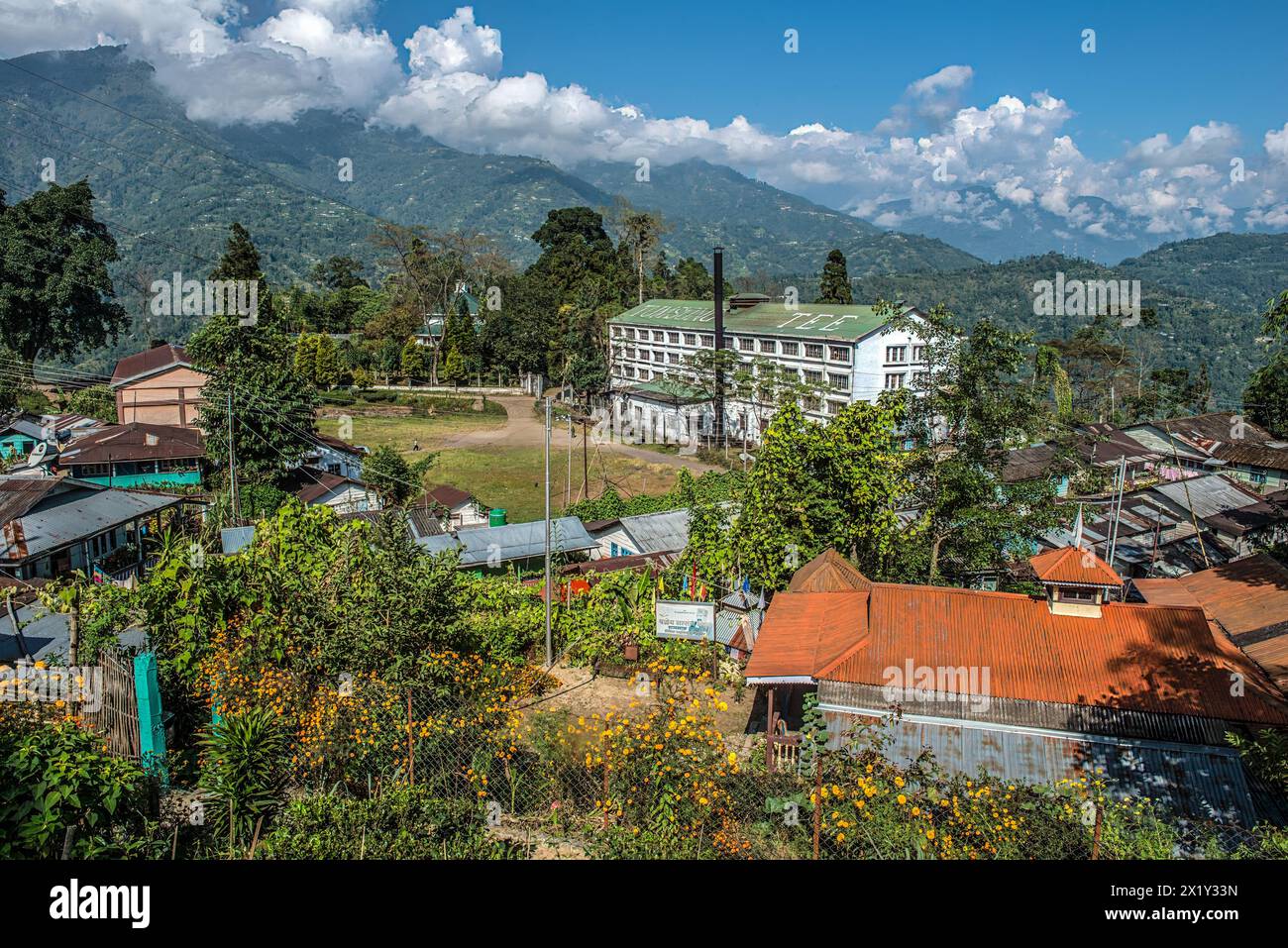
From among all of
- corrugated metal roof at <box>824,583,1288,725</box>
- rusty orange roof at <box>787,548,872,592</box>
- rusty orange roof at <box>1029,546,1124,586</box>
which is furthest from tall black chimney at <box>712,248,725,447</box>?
rusty orange roof at <box>1029,546,1124,586</box>

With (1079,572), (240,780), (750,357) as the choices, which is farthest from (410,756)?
(750,357)

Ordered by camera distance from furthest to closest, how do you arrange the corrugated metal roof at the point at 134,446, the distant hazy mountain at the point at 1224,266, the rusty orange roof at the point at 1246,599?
the distant hazy mountain at the point at 1224,266 < the corrugated metal roof at the point at 134,446 < the rusty orange roof at the point at 1246,599

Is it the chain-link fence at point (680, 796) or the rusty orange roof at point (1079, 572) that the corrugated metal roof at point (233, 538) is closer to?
the chain-link fence at point (680, 796)

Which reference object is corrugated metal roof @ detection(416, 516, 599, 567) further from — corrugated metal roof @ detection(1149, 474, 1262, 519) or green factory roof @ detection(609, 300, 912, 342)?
corrugated metal roof @ detection(1149, 474, 1262, 519)

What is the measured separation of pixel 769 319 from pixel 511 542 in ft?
83.1

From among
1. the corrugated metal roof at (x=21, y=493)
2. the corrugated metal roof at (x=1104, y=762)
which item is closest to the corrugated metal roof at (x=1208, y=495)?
the corrugated metal roof at (x=1104, y=762)

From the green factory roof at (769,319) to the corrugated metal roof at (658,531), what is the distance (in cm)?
1468

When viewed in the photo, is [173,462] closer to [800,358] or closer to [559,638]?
[559,638]

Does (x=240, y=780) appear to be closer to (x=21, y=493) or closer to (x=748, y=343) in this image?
(x=21, y=493)

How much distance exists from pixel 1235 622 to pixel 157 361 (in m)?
36.0

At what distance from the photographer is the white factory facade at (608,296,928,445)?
3475cm

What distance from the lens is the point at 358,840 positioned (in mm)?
5516

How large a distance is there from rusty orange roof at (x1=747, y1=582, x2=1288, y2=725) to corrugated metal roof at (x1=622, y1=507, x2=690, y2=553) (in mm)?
9141

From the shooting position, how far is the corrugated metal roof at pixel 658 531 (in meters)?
20.0
